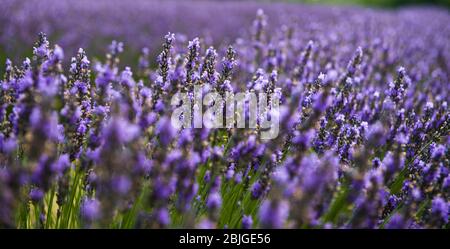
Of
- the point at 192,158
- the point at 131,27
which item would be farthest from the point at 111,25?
the point at 192,158

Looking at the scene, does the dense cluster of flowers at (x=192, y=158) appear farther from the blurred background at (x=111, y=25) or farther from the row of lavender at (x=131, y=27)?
the blurred background at (x=111, y=25)

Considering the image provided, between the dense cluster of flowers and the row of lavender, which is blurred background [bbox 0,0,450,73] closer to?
the row of lavender

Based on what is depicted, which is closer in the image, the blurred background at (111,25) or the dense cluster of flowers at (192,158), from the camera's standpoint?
the dense cluster of flowers at (192,158)

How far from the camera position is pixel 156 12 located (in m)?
9.35

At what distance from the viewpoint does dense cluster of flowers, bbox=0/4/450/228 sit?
1.49 metres

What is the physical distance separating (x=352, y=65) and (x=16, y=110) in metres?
2.13

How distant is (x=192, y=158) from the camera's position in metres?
1.71

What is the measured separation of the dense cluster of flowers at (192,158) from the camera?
4.89 ft

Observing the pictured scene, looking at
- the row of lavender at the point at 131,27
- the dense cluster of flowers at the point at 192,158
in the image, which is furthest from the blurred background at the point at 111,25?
the dense cluster of flowers at the point at 192,158

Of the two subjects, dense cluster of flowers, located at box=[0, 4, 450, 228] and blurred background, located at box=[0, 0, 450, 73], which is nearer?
dense cluster of flowers, located at box=[0, 4, 450, 228]

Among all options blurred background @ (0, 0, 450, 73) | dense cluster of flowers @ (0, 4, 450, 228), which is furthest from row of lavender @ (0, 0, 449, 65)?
dense cluster of flowers @ (0, 4, 450, 228)

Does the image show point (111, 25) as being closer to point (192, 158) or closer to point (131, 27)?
point (131, 27)
